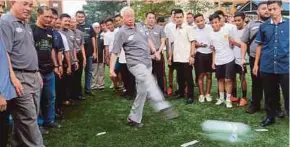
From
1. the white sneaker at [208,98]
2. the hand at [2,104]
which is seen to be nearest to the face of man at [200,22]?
the white sneaker at [208,98]

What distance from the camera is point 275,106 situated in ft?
16.6

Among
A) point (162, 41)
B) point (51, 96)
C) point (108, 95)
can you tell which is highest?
point (162, 41)

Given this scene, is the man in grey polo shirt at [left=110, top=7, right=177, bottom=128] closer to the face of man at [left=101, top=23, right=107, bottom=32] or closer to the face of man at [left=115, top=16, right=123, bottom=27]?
the face of man at [left=115, top=16, right=123, bottom=27]

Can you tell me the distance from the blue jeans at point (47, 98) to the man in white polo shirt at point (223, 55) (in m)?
A: 2.73

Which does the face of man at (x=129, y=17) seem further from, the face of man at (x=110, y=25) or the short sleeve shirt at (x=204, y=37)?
the face of man at (x=110, y=25)

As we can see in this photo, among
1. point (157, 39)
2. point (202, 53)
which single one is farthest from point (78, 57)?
point (202, 53)

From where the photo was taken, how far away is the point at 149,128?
494cm

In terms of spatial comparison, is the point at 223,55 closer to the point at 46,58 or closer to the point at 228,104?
the point at 228,104

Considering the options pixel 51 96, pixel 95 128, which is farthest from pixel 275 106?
pixel 51 96

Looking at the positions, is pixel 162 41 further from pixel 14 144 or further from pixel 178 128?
pixel 14 144

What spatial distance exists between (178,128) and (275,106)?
1.37 metres

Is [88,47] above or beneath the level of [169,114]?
above

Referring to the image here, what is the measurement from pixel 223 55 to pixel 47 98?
2864mm

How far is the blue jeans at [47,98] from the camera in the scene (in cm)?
471
